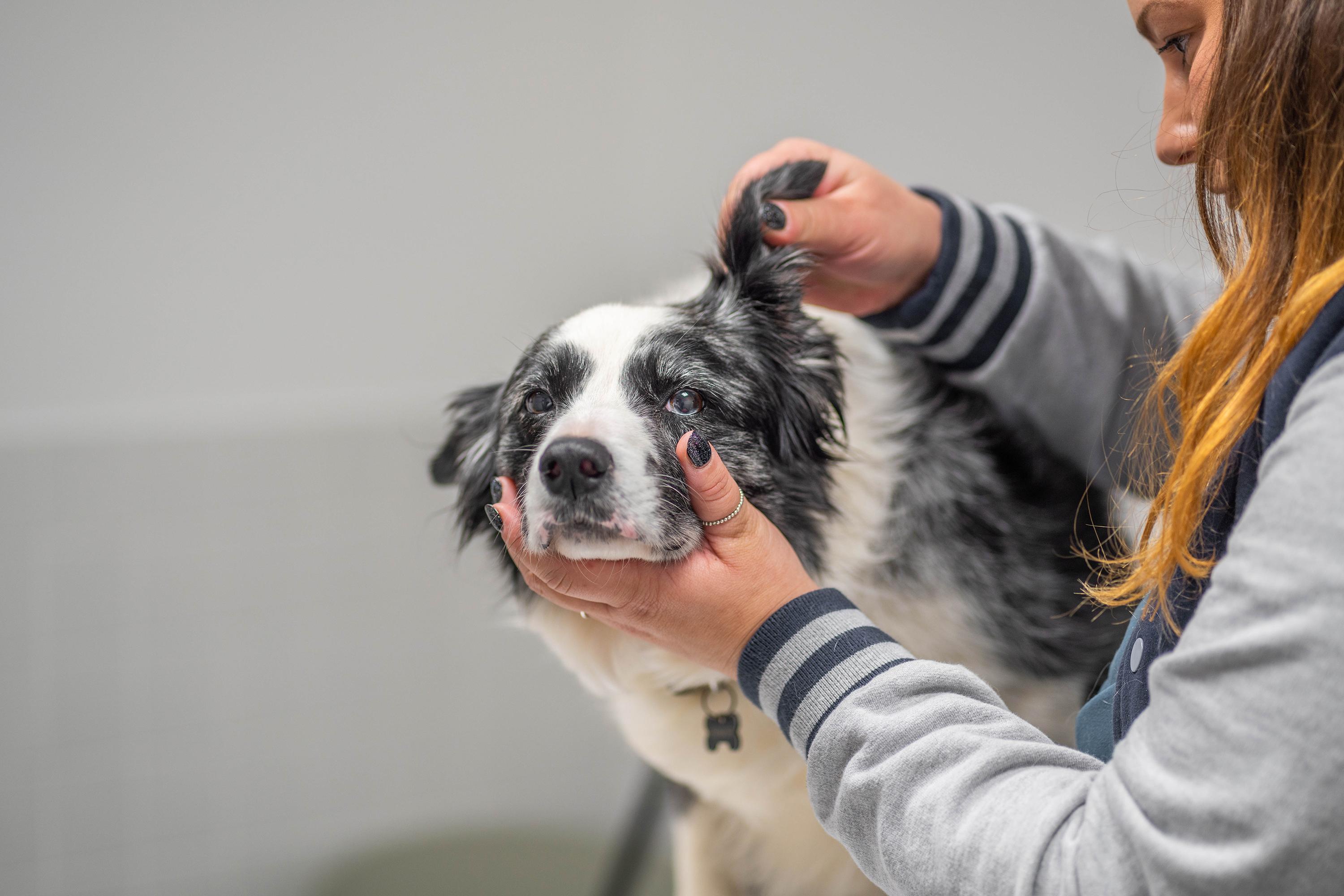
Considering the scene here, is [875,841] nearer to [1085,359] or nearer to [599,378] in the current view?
[599,378]

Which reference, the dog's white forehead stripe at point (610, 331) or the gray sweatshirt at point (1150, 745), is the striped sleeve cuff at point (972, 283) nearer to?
the dog's white forehead stripe at point (610, 331)

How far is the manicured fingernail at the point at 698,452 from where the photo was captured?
735mm

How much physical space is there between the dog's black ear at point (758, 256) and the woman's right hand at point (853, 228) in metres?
0.02

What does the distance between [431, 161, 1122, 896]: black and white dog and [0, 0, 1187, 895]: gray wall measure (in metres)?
0.51

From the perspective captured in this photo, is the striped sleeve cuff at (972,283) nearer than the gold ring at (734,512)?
No

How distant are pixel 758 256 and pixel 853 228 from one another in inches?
4.8

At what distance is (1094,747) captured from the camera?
0.75 meters

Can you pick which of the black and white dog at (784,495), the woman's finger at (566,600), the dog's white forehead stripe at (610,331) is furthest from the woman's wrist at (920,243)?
the woman's finger at (566,600)

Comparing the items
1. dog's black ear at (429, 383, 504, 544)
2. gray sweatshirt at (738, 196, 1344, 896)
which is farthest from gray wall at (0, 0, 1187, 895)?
gray sweatshirt at (738, 196, 1344, 896)

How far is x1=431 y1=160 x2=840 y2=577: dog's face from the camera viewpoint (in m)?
0.77

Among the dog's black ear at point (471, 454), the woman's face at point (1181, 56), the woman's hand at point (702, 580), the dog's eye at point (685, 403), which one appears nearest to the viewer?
the woman's face at point (1181, 56)

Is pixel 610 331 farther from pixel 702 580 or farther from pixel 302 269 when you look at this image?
pixel 302 269

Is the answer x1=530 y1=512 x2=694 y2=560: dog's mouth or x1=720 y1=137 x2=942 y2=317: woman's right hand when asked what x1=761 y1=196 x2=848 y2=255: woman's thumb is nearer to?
x1=720 y1=137 x2=942 y2=317: woman's right hand

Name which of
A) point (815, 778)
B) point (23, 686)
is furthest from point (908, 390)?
point (23, 686)
